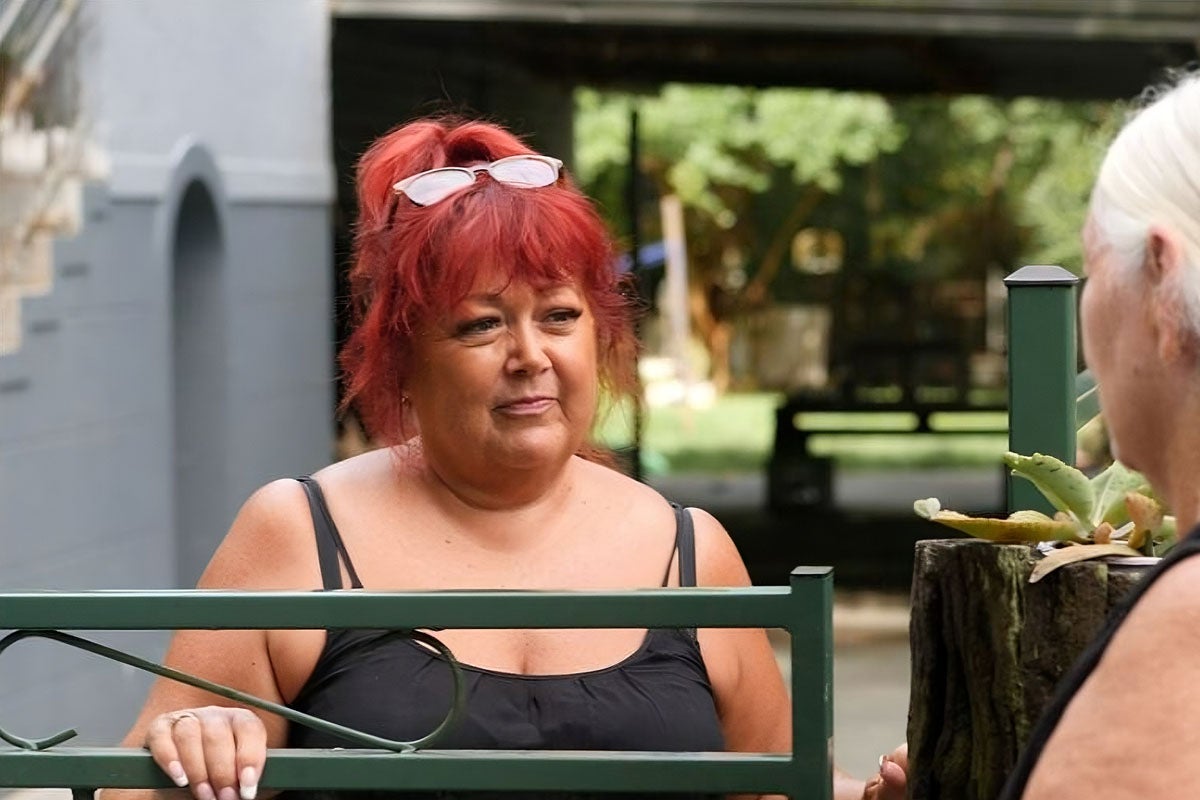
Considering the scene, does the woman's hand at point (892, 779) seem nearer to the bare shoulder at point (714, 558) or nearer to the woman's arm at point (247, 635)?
the bare shoulder at point (714, 558)

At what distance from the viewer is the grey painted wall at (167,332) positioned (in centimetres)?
686

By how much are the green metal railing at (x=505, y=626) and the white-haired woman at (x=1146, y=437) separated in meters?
0.30

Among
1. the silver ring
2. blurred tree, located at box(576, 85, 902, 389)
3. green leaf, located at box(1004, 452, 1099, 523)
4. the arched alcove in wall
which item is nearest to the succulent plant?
green leaf, located at box(1004, 452, 1099, 523)

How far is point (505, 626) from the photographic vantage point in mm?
1866

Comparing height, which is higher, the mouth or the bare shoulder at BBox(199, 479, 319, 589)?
the mouth

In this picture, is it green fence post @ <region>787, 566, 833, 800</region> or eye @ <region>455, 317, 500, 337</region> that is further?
eye @ <region>455, 317, 500, 337</region>

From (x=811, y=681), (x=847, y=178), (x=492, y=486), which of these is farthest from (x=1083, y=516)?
(x=847, y=178)

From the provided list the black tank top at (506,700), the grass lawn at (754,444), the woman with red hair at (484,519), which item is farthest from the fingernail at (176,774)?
the grass lawn at (754,444)

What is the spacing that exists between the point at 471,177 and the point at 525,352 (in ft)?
0.68

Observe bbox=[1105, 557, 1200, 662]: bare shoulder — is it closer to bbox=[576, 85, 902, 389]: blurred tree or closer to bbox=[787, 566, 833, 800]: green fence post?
bbox=[787, 566, 833, 800]: green fence post

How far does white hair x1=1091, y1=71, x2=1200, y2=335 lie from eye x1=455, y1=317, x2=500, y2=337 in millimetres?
804

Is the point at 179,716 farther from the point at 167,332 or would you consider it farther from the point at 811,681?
the point at 167,332

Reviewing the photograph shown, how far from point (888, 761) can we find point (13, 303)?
489cm

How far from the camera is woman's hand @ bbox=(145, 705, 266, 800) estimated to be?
192 centimetres
